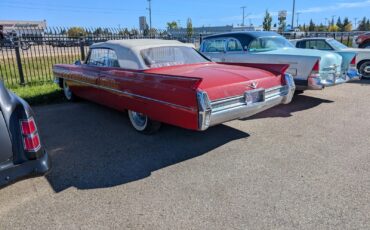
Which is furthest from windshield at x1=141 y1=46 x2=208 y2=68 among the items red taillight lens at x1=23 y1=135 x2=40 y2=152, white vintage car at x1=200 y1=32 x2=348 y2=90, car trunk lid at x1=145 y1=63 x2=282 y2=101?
red taillight lens at x1=23 y1=135 x2=40 y2=152

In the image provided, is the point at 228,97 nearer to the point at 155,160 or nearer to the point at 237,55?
the point at 155,160

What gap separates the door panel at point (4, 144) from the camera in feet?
8.46

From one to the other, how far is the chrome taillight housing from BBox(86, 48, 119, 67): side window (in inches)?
85.2

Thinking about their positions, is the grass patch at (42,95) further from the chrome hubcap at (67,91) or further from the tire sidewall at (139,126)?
the tire sidewall at (139,126)

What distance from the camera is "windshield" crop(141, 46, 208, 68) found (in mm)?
4875

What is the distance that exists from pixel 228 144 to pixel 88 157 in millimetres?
1973

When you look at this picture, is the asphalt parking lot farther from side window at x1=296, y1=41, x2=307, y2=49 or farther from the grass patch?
side window at x1=296, y1=41, x2=307, y2=49

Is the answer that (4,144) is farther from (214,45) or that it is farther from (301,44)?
(301,44)

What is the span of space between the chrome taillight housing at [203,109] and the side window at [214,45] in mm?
4955

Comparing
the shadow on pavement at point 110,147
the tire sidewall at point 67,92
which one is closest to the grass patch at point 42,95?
the tire sidewall at point 67,92

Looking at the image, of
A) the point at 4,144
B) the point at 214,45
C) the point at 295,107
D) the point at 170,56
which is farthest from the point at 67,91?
the point at 295,107

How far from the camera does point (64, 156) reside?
411cm

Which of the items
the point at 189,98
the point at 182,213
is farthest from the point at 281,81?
the point at 182,213

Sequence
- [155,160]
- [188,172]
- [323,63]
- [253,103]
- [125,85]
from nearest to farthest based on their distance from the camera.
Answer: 1. [188,172]
2. [155,160]
3. [253,103]
4. [125,85]
5. [323,63]
